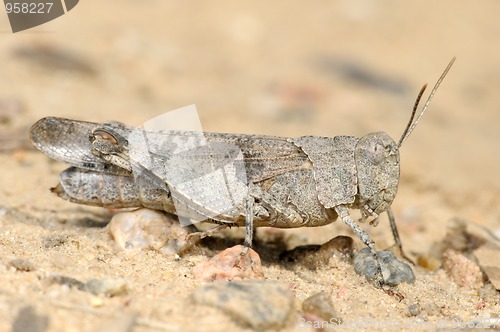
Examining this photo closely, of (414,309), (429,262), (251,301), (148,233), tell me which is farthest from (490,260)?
(148,233)

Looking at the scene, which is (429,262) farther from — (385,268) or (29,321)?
(29,321)

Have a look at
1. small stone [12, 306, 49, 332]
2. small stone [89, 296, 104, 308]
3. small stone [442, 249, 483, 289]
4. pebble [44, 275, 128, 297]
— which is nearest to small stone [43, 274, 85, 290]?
pebble [44, 275, 128, 297]

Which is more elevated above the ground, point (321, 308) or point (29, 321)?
point (29, 321)

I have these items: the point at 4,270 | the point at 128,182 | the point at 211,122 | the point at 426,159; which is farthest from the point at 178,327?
the point at 426,159

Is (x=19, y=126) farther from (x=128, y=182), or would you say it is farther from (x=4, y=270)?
(x=4, y=270)

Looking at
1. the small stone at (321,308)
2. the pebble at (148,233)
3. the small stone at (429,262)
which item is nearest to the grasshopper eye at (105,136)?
the pebble at (148,233)

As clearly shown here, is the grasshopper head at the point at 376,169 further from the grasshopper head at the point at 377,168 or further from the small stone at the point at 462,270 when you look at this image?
the small stone at the point at 462,270
